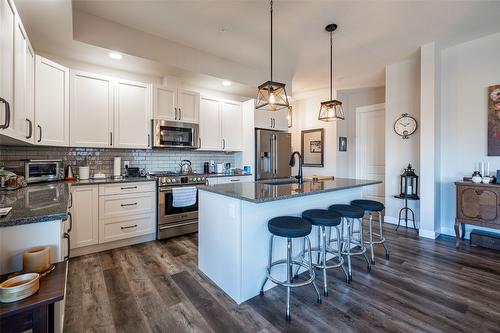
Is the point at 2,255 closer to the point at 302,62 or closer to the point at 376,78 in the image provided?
the point at 302,62

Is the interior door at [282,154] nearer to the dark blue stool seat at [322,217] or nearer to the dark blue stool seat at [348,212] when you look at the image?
the dark blue stool seat at [348,212]

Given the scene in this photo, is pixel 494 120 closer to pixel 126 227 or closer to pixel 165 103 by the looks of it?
pixel 165 103

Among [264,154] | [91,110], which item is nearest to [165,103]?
[91,110]

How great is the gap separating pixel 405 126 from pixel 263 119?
2566 mm

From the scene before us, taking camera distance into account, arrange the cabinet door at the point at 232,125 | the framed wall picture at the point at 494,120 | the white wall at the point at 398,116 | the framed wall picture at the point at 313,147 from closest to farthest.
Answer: the framed wall picture at the point at 494,120 → the white wall at the point at 398,116 → the cabinet door at the point at 232,125 → the framed wall picture at the point at 313,147

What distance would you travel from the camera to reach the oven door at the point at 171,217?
3.45 m

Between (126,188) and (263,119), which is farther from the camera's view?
(263,119)

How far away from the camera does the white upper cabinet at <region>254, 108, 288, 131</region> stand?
4.69m

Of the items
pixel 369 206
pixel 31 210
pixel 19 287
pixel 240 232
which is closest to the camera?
pixel 19 287

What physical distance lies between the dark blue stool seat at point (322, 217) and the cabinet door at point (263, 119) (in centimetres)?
274

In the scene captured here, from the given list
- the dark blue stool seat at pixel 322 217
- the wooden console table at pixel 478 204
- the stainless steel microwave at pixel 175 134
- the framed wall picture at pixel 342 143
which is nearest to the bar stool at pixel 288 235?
the dark blue stool seat at pixel 322 217

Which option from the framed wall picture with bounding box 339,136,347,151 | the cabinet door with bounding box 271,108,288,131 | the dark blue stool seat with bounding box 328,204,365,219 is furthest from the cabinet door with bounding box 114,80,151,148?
the framed wall picture with bounding box 339,136,347,151

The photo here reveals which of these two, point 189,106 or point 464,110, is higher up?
point 189,106

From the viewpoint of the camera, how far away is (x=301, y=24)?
302cm
